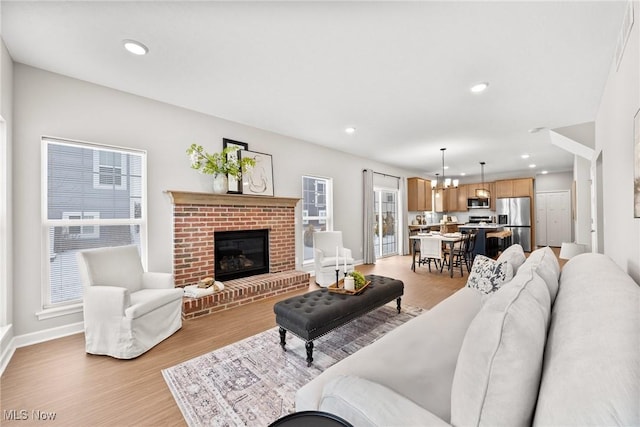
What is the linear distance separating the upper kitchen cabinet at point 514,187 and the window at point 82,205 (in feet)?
32.2

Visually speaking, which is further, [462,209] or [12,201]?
[462,209]

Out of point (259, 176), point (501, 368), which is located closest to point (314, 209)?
point (259, 176)

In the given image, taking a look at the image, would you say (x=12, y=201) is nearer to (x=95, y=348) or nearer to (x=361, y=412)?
(x=95, y=348)

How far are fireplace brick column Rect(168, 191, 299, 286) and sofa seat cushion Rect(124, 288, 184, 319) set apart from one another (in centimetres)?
73

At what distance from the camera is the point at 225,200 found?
381cm

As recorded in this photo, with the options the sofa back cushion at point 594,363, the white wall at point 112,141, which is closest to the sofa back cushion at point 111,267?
the white wall at point 112,141

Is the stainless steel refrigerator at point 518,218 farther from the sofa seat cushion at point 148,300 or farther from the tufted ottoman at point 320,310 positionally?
the sofa seat cushion at point 148,300

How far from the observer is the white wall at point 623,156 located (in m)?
1.66

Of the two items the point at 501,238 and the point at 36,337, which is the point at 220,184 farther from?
the point at 501,238

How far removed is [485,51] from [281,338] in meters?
3.13

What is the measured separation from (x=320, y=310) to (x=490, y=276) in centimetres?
153

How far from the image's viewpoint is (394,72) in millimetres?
2652

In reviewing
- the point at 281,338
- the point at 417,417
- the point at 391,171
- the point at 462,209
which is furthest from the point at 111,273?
the point at 462,209

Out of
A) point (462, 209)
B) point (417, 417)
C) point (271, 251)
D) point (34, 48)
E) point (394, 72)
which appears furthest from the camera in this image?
point (462, 209)
